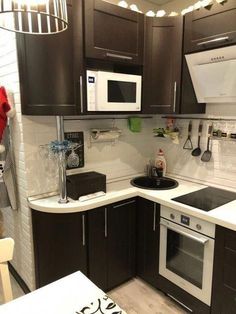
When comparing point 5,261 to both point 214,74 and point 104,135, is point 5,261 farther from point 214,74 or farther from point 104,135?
point 214,74

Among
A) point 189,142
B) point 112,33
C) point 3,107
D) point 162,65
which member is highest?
point 112,33

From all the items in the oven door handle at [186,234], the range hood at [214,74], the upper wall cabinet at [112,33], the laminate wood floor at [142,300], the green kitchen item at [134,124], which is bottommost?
the laminate wood floor at [142,300]

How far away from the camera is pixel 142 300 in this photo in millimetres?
1998

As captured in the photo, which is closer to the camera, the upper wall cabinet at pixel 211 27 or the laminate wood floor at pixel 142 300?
the upper wall cabinet at pixel 211 27

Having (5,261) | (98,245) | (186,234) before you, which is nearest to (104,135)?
(98,245)

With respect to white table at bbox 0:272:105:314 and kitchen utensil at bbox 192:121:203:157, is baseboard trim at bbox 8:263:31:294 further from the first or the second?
kitchen utensil at bbox 192:121:203:157

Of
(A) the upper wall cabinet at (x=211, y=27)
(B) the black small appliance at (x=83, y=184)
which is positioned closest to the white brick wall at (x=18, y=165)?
(B) the black small appliance at (x=83, y=184)

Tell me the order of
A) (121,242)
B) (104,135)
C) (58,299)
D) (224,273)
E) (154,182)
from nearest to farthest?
(58,299)
(224,273)
(121,242)
(104,135)
(154,182)

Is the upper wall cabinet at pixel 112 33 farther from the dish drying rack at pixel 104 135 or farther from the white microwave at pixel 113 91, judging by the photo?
the dish drying rack at pixel 104 135

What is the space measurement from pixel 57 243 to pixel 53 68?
3.94ft

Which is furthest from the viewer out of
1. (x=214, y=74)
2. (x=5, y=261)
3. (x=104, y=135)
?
(x=104, y=135)

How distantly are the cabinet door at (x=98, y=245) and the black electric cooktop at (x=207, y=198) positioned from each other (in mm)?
568

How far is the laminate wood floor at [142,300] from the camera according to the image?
189 centimetres

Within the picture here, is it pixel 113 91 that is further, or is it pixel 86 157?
pixel 86 157
